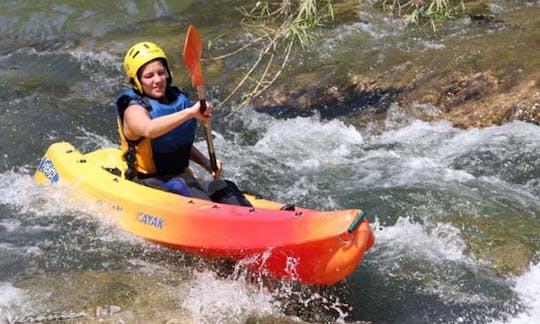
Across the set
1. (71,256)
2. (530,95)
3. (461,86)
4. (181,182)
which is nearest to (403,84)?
(461,86)

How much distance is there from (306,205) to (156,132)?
146 centimetres

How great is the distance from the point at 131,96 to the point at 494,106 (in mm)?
3370

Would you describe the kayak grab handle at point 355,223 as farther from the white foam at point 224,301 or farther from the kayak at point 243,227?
the white foam at point 224,301

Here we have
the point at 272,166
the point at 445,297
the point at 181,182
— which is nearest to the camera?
the point at 445,297

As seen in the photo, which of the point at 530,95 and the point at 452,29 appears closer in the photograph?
the point at 530,95

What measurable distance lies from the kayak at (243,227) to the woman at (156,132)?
0.44ft

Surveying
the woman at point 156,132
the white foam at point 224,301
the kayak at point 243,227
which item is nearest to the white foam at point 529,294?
the kayak at point 243,227

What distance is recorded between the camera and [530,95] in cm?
622

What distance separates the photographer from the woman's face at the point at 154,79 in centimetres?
434

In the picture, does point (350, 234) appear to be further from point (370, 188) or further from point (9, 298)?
point (370, 188)

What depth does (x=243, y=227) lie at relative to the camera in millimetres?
3824

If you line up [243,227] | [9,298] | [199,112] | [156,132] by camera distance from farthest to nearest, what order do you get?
[156,132] < [199,112] < [243,227] < [9,298]

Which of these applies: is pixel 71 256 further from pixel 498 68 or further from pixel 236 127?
pixel 498 68

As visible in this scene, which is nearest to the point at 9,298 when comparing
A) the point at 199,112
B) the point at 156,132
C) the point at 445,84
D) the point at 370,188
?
the point at 156,132
